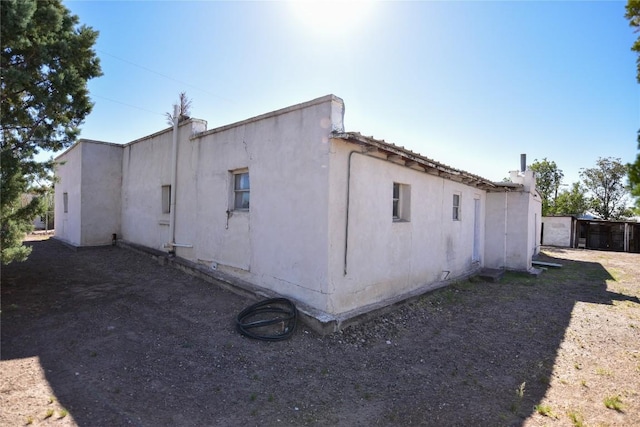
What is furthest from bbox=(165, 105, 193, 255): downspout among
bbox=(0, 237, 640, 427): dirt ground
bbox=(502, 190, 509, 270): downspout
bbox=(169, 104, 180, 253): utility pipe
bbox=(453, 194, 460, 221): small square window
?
bbox=(502, 190, 509, 270): downspout

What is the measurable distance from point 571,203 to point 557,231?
13.0m

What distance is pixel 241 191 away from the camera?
7.69 metres

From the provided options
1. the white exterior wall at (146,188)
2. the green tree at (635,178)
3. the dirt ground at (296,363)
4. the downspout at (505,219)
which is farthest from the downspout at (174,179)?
the downspout at (505,219)

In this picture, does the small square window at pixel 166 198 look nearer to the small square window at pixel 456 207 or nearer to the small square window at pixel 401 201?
the small square window at pixel 401 201

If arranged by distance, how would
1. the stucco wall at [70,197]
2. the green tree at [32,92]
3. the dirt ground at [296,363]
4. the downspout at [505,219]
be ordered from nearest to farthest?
1. the dirt ground at [296,363]
2. the green tree at [32,92]
3. the stucco wall at [70,197]
4. the downspout at [505,219]

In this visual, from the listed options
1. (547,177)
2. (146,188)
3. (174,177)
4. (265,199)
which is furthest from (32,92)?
(547,177)

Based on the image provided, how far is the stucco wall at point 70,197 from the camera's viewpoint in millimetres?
12242

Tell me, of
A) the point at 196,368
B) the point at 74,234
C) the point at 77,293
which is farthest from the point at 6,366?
the point at 74,234

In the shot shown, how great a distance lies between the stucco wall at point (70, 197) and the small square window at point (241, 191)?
7.78 m

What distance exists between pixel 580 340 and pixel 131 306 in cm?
823

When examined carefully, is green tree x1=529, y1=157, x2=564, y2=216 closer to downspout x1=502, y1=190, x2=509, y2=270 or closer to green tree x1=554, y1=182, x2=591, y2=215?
green tree x1=554, y1=182, x2=591, y2=215

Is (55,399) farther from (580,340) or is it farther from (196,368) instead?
(580,340)

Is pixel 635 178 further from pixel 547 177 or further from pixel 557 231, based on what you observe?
pixel 547 177

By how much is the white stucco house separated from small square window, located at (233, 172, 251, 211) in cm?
4
